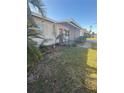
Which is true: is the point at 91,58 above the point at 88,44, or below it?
below

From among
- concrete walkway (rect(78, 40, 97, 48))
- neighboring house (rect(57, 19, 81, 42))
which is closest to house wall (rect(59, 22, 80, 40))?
neighboring house (rect(57, 19, 81, 42))

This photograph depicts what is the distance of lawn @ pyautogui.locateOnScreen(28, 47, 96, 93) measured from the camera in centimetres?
177

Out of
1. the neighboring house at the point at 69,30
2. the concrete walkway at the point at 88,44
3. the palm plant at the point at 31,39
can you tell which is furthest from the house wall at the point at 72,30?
the palm plant at the point at 31,39

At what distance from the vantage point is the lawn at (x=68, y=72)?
5.81 feet

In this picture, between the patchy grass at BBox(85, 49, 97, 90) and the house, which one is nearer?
the patchy grass at BBox(85, 49, 97, 90)

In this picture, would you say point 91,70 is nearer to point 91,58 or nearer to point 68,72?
point 91,58

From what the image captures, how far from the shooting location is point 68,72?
5.97 feet

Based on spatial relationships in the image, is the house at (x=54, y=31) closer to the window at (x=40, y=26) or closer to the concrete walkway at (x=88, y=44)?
the window at (x=40, y=26)

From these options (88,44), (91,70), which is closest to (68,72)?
(91,70)

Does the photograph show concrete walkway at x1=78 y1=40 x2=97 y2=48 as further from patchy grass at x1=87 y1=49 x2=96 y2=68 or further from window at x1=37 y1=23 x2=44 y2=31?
window at x1=37 y1=23 x2=44 y2=31

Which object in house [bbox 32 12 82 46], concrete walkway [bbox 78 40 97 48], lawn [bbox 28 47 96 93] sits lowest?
lawn [bbox 28 47 96 93]
